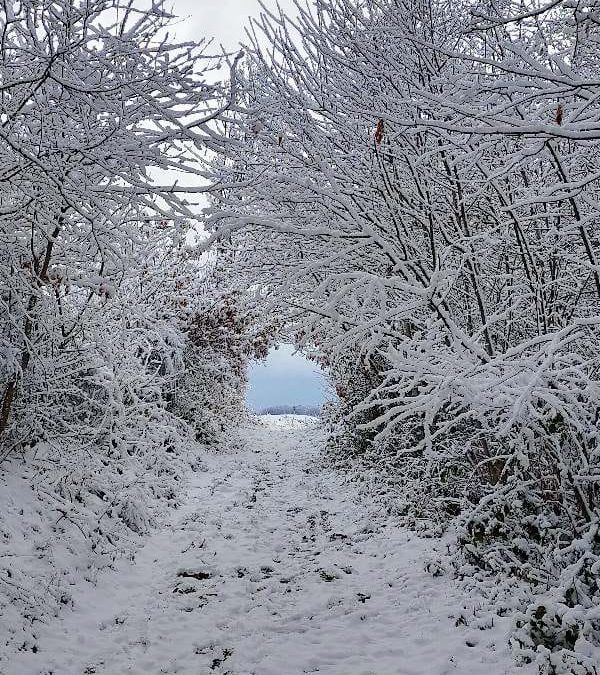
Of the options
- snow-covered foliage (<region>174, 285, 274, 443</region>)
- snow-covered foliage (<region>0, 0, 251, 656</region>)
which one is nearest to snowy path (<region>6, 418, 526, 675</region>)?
snow-covered foliage (<region>0, 0, 251, 656</region>)

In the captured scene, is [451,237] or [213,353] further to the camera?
[213,353]

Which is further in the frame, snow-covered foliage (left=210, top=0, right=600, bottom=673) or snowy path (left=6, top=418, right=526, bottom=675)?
snowy path (left=6, top=418, right=526, bottom=675)

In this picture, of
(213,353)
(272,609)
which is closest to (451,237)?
(272,609)

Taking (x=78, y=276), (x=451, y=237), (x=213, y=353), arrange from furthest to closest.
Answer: (x=213, y=353)
(x=78, y=276)
(x=451, y=237)

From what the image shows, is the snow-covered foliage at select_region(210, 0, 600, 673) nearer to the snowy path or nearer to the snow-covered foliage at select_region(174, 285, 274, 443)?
the snowy path

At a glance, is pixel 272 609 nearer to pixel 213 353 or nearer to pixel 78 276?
pixel 78 276

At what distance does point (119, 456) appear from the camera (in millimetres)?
10234

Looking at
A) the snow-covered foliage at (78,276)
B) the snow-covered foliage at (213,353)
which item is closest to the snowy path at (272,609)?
the snow-covered foliage at (78,276)

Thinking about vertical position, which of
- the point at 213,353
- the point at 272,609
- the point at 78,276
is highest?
the point at 78,276

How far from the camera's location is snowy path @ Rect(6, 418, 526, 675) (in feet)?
15.2

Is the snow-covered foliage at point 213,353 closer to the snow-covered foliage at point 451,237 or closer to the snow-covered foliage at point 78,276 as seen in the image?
the snow-covered foliage at point 78,276

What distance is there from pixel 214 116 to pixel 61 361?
4722 millimetres

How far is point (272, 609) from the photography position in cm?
579

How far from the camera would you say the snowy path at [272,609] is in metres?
4.63
